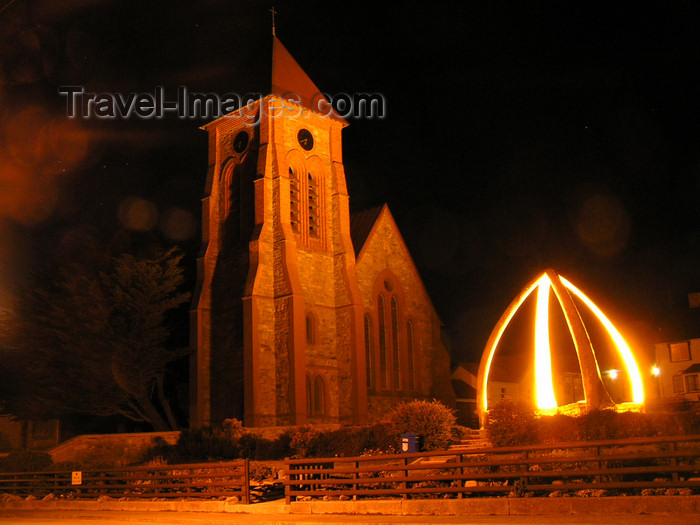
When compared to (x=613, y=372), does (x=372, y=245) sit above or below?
above

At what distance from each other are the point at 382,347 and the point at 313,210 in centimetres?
800

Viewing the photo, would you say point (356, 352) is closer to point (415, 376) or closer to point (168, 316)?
point (415, 376)

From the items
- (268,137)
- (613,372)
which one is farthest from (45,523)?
(613,372)

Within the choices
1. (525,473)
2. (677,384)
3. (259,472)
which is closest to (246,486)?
(259,472)

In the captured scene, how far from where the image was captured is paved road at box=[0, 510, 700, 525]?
478 inches

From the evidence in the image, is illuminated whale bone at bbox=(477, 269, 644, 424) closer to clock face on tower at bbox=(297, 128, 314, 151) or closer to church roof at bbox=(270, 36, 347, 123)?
clock face on tower at bbox=(297, 128, 314, 151)

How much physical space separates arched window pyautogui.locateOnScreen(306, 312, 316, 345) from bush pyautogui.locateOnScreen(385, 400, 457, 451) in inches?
514

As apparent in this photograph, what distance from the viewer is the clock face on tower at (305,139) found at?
4147 cm

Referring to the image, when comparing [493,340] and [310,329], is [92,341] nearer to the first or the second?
[310,329]

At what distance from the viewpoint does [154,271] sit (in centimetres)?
3847

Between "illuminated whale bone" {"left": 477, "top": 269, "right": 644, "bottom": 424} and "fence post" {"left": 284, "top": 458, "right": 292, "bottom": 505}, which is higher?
"illuminated whale bone" {"left": 477, "top": 269, "right": 644, "bottom": 424}

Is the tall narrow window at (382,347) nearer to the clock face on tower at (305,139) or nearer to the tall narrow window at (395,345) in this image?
the tall narrow window at (395,345)

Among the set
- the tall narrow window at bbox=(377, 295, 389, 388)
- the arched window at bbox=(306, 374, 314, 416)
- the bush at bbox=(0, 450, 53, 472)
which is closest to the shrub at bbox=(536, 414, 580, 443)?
the bush at bbox=(0, 450, 53, 472)

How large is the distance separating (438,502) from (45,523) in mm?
9035
